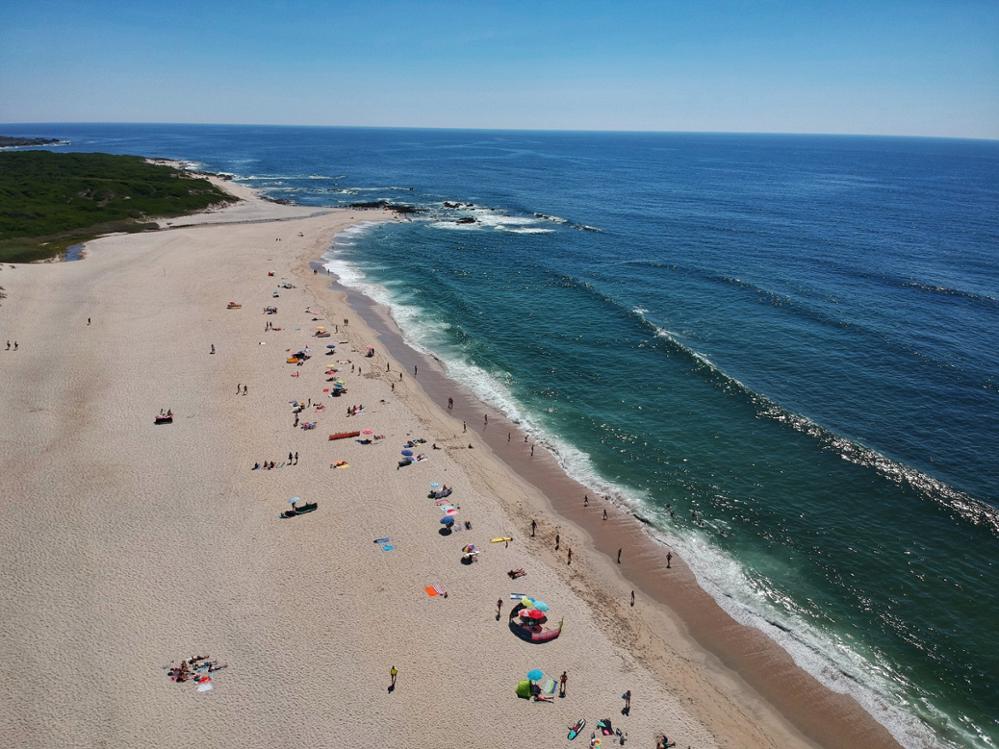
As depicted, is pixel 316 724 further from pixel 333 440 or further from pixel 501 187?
pixel 501 187

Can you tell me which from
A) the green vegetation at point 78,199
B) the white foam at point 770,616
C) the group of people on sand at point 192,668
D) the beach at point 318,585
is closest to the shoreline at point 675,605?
the beach at point 318,585

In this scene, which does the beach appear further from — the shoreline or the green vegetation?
the green vegetation

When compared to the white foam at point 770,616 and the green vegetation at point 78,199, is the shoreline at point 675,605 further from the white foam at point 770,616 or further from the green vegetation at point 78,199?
the green vegetation at point 78,199

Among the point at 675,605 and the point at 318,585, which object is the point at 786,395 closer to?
the point at 675,605

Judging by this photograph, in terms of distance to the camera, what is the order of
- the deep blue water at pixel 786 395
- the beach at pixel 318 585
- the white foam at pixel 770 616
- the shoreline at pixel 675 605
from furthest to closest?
1. the deep blue water at pixel 786 395
2. the white foam at pixel 770 616
3. the shoreline at pixel 675 605
4. the beach at pixel 318 585

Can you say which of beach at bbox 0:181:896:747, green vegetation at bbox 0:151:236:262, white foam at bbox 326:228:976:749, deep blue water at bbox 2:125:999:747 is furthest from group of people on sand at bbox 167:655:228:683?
green vegetation at bbox 0:151:236:262

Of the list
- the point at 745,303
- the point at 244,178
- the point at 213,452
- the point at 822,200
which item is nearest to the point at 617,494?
the point at 213,452

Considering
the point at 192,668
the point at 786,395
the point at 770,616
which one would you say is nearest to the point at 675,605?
the point at 770,616
